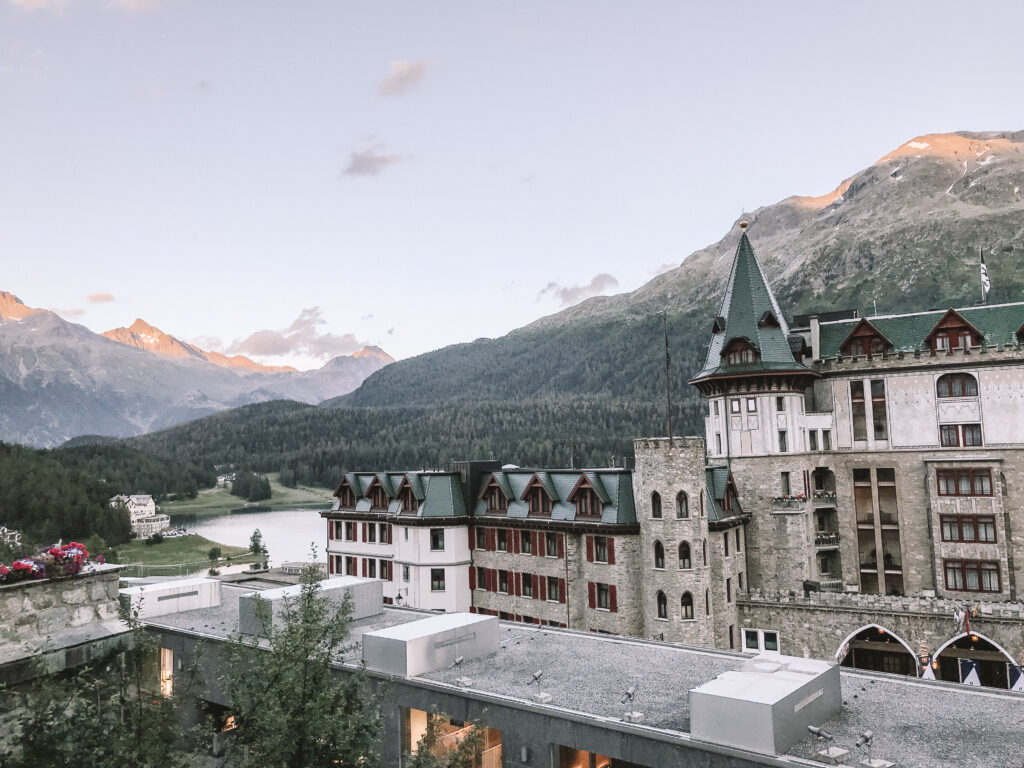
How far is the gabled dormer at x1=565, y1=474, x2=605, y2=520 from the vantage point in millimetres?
48594

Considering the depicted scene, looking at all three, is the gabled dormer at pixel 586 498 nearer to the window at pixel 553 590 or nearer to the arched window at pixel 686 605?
the window at pixel 553 590

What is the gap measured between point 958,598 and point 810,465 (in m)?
12.8

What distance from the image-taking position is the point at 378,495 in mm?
59625

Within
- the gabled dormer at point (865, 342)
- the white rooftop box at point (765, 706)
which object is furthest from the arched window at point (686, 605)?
the gabled dormer at point (865, 342)

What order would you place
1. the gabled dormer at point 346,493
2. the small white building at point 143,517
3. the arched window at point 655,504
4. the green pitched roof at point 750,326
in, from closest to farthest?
the arched window at point 655,504
the green pitched roof at point 750,326
the gabled dormer at point 346,493
the small white building at point 143,517

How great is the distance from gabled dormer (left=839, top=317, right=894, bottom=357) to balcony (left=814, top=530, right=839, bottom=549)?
1352 cm

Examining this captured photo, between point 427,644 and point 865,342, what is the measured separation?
42.1 m

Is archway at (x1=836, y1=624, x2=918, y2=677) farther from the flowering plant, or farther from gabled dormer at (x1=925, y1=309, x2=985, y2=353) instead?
the flowering plant

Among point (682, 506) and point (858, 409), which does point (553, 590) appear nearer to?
point (682, 506)

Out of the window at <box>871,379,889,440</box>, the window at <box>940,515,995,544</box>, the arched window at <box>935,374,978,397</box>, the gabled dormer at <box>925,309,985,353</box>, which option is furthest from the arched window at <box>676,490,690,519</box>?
the gabled dormer at <box>925,309,985,353</box>

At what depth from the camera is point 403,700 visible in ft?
87.6

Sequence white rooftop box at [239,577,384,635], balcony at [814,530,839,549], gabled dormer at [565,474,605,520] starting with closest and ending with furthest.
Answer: white rooftop box at [239,577,384,635]
gabled dormer at [565,474,605,520]
balcony at [814,530,839,549]

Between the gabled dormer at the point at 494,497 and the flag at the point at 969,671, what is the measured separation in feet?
100

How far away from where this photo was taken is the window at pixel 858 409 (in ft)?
178
